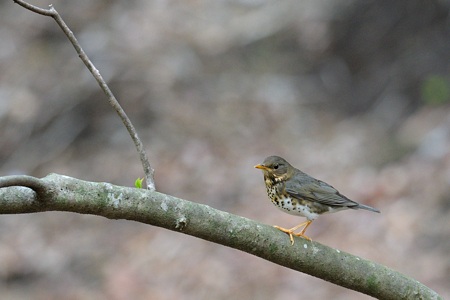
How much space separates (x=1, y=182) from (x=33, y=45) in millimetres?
9182

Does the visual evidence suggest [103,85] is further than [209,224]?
Yes

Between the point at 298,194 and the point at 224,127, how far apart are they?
6425 mm

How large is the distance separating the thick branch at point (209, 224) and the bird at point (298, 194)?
3.45 feet

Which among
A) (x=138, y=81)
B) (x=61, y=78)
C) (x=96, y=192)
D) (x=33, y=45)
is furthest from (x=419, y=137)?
(x=96, y=192)

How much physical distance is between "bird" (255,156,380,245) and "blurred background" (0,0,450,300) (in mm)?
3570

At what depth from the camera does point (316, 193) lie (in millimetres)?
3961

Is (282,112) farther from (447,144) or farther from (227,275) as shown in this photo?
(227,275)

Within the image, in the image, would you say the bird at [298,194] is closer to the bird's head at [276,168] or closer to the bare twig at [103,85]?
the bird's head at [276,168]

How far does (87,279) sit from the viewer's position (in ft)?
26.6

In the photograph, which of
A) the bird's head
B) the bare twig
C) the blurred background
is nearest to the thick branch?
the bare twig

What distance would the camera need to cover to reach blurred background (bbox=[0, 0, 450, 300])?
7.99 meters

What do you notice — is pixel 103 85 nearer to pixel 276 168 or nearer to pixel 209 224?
pixel 209 224

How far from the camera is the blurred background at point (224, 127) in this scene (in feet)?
26.2

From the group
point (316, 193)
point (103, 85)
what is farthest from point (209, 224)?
point (316, 193)
